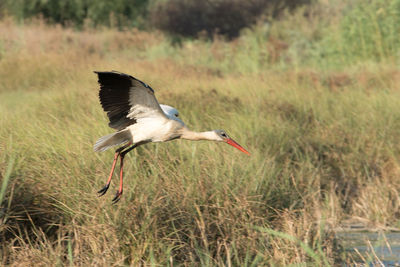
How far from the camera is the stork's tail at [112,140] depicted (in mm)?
5547

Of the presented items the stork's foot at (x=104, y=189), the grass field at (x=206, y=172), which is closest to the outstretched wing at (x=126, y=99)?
the grass field at (x=206, y=172)

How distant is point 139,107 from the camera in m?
5.38

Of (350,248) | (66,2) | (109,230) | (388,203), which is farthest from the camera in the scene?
(66,2)

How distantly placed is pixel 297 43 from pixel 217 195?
11.9 m

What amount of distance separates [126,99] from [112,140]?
434 mm

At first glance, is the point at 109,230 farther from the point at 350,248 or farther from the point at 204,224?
the point at 350,248

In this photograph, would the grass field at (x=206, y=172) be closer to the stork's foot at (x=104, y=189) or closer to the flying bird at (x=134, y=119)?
the stork's foot at (x=104, y=189)

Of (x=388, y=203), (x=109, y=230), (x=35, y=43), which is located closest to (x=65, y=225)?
(x=109, y=230)

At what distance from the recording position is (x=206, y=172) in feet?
18.5

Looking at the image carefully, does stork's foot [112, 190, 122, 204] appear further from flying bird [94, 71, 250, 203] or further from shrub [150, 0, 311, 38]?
shrub [150, 0, 311, 38]

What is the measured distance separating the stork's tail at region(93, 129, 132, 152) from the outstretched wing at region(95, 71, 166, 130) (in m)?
0.07

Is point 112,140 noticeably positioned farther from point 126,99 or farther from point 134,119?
point 126,99

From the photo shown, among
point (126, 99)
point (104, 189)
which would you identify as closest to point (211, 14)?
point (126, 99)

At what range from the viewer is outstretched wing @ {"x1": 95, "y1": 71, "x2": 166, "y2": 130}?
5.13 meters
